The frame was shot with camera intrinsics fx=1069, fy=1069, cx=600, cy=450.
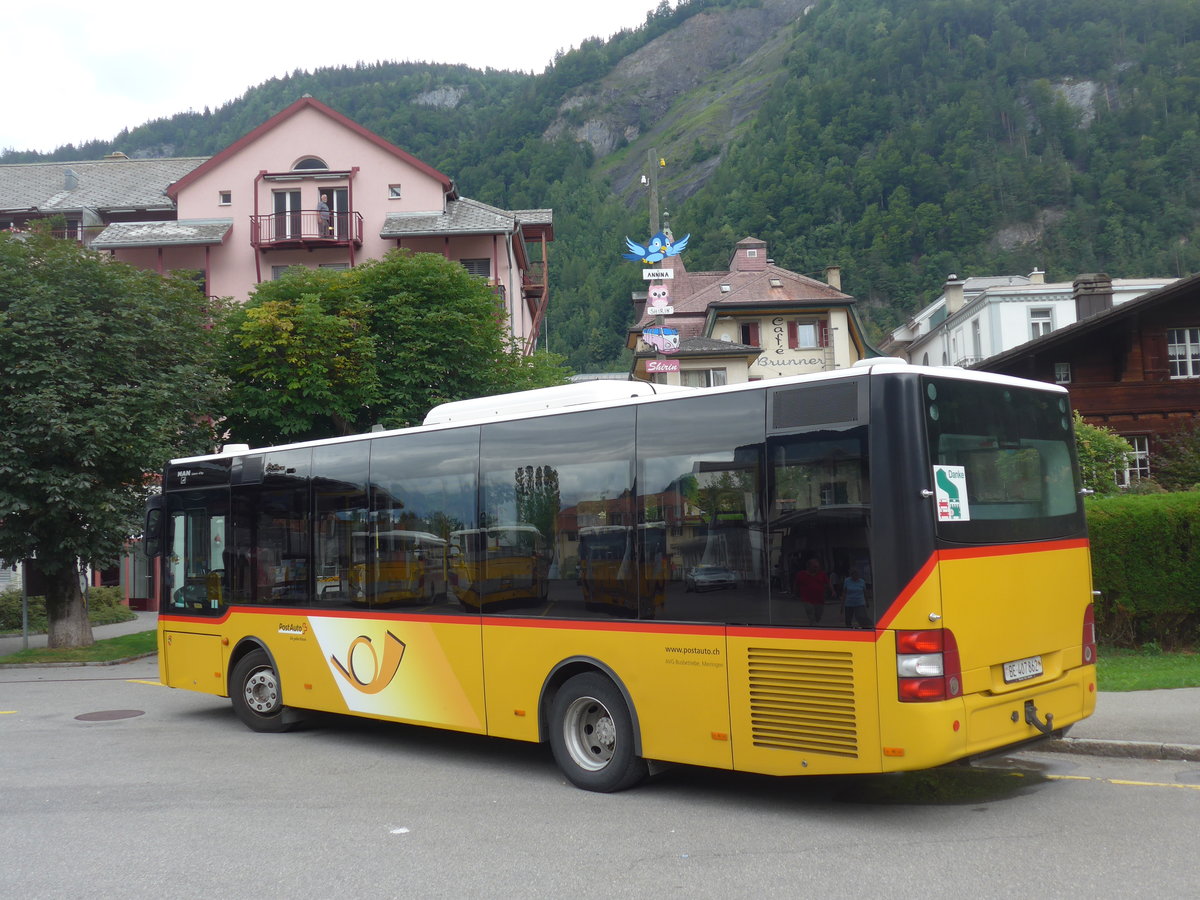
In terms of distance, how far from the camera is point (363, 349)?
24641 mm

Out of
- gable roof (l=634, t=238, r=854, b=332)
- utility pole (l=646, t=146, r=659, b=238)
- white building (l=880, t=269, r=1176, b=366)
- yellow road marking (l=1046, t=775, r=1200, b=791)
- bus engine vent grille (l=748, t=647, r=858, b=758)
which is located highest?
gable roof (l=634, t=238, r=854, b=332)

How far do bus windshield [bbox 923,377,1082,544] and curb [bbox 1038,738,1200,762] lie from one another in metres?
2.12

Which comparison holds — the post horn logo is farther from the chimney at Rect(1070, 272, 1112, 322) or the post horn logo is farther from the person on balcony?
the chimney at Rect(1070, 272, 1112, 322)

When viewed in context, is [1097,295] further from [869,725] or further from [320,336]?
[869,725]

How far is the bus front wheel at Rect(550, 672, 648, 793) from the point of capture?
8214 millimetres

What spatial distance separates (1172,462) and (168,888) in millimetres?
17889

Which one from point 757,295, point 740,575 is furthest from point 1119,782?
point 757,295

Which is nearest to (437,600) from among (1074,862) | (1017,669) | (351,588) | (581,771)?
(351,588)

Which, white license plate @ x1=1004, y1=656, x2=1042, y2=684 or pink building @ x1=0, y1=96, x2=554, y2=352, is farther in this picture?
pink building @ x1=0, y1=96, x2=554, y2=352

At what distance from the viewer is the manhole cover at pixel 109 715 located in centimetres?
1340

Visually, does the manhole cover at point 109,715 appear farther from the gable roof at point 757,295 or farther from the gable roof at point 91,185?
the gable roof at point 757,295

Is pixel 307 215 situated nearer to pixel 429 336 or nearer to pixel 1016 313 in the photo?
pixel 429 336

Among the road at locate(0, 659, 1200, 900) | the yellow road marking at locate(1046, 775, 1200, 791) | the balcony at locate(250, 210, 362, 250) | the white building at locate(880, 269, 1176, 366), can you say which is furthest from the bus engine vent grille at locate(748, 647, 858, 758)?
the white building at locate(880, 269, 1176, 366)

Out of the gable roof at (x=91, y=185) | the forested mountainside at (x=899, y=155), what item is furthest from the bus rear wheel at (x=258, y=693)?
the forested mountainside at (x=899, y=155)
